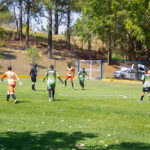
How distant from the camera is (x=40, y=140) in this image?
6023 millimetres

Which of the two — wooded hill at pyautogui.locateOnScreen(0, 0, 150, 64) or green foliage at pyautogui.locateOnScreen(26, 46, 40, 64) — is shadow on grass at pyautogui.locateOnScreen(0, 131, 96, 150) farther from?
green foliage at pyautogui.locateOnScreen(26, 46, 40, 64)

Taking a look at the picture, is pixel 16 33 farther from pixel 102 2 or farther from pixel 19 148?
pixel 19 148

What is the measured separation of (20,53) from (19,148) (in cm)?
4349

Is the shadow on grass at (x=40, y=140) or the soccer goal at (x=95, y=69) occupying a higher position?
the soccer goal at (x=95, y=69)

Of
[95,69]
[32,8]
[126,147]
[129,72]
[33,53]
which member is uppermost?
[32,8]

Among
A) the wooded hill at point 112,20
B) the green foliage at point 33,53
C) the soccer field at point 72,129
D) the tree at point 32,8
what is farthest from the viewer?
the tree at point 32,8

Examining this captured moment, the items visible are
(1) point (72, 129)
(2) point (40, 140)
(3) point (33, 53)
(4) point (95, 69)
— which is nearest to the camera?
(2) point (40, 140)

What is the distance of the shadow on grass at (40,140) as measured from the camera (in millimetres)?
5504

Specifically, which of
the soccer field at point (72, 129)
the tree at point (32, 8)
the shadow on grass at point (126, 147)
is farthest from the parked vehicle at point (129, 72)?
the shadow on grass at point (126, 147)

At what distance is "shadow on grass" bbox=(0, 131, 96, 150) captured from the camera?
550 centimetres

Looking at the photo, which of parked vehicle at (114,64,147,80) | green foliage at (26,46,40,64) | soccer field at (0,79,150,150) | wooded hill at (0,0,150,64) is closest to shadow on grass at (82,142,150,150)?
soccer field at (0,79,150,150)

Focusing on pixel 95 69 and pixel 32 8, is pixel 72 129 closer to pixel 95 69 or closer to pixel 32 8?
pixel 95 69

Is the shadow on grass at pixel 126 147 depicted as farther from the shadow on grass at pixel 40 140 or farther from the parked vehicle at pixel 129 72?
the parked vehicle at pixel 129 72

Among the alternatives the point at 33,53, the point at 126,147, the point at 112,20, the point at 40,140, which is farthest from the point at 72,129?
the point at 33,53
